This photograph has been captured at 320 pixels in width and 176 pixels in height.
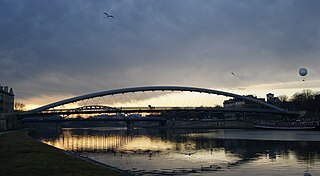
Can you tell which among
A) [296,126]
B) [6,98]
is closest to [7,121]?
[6,98]

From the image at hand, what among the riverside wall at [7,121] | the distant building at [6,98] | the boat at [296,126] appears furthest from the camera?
the distant building at [6,98]

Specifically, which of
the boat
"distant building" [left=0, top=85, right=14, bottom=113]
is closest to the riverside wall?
"distant building" [left=0, top=85, right=14, bottom=113]

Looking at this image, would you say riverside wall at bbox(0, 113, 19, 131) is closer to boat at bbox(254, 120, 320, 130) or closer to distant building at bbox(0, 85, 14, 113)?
distant building at bbox(0, 85, 14, 113)

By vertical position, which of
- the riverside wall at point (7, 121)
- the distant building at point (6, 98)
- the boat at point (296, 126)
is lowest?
the boat at point (296, 126)

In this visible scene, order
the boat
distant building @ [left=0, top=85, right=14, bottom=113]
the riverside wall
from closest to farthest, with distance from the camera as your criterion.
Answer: the riverside wall, the boat, distant building @ [left=0, top=85, right=14, bottom=113]

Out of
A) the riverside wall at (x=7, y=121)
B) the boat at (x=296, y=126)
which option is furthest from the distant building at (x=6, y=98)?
the boat at (x=296, y=126)

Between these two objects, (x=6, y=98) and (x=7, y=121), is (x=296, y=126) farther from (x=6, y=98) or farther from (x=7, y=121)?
(x=6, y=98)

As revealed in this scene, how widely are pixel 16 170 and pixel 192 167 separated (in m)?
10.3

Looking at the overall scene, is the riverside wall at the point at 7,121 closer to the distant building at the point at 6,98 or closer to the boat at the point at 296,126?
the distant building at the point at 6,98

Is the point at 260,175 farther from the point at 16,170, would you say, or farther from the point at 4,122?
the point at 4,122

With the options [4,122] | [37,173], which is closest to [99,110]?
[4,122]

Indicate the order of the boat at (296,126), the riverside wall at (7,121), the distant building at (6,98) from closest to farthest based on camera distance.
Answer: the riverside wall at (7,121) < the boat at (296,126) < the distant building at (6,98)

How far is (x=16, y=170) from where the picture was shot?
15.3m

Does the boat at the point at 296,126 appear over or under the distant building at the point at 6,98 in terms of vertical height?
under
